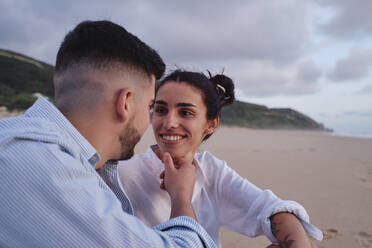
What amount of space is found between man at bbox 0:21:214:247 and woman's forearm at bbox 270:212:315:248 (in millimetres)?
575

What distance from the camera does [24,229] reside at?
0.65 meters

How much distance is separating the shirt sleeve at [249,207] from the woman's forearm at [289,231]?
1.1 inches

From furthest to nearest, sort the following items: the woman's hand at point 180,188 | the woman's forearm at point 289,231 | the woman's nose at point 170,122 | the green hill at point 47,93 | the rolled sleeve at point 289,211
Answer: the green hill at point 47,93 → the woman's nose at point 170,122 → the rolled sleeve at point 289,211 → the woman's forearm at point 289,231 → the woman's hand at point 180,188

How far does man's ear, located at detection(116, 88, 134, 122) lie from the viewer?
105cm

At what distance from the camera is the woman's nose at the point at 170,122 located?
173 cm

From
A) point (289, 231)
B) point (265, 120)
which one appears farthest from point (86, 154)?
point (265, 120)

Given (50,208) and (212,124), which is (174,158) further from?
(50,208)

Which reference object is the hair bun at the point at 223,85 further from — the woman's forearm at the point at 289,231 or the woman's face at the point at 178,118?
the woman's forearm at the point at 289,231

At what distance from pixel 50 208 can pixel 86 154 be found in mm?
279

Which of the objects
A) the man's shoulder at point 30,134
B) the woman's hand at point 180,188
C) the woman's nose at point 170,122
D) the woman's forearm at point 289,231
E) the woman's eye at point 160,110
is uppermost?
the woman's eye at point 160,110

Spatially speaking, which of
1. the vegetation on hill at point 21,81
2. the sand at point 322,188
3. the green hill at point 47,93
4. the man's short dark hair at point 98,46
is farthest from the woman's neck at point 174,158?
the vegetation on hill at point 21,81

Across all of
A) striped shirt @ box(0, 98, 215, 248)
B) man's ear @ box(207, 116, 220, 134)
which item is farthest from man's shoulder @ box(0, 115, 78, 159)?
man's ear @ box(207, 116, 220, 134)

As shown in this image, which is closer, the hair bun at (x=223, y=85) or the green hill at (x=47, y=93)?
the hair bun at (x=223, y=85)

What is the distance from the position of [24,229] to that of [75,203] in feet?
0.46
